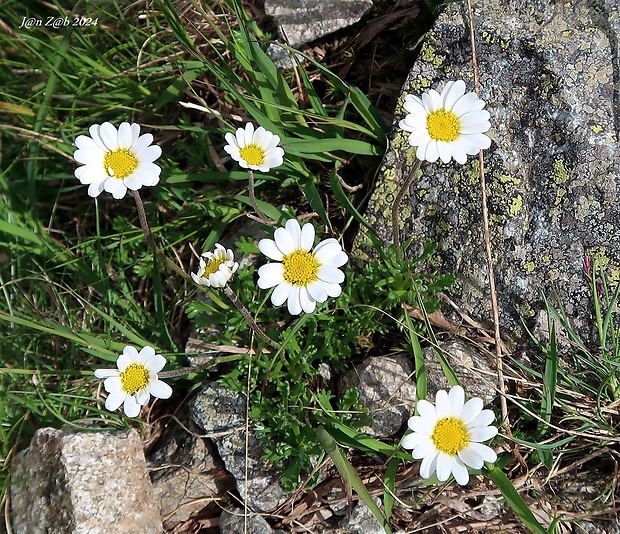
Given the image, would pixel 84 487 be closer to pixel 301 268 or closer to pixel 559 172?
pixel 301 268

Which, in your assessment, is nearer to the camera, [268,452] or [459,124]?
[459,124]

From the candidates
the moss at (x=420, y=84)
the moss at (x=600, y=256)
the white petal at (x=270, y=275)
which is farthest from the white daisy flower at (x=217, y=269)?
the moss at (x=600, y=256)

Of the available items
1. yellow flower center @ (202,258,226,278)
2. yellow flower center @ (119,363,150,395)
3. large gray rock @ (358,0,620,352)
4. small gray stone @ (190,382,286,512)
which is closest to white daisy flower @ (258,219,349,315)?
yellow flower center @ (202,258,226,278)

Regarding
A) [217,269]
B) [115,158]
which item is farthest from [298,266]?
[115,158]

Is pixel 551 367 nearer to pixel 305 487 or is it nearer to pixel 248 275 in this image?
pixel 305 487

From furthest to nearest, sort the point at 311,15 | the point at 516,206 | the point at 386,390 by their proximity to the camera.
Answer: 1. the point at 311,15
2. the point at 386,390
3. the point at 516,206

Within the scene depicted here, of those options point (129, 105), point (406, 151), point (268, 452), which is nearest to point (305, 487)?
point (268, 452)

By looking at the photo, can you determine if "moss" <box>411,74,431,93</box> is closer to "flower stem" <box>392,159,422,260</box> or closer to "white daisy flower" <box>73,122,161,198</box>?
"flower stem" <box>392,159,422,260</box>
